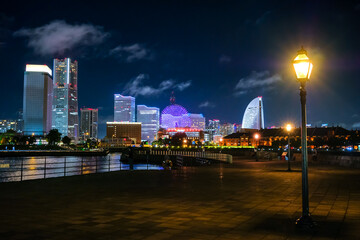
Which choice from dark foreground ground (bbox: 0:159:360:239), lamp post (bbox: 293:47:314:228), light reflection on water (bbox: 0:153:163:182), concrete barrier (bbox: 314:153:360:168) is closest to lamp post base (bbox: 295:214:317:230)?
lamp post (bbox: 293:47:314:228)

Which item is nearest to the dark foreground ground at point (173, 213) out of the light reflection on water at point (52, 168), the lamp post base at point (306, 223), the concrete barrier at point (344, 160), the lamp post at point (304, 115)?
the lamp post base at point (306, 223)

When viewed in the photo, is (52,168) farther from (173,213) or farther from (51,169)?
(51,169)

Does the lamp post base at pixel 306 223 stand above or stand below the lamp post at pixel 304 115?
below

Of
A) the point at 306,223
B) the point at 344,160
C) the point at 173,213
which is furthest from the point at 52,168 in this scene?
the point at 344,160

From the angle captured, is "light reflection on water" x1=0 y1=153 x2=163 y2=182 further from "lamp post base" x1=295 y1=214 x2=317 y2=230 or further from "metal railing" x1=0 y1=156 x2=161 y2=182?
"lamp post base" x1=295 y1=214 x2=317 y2=230

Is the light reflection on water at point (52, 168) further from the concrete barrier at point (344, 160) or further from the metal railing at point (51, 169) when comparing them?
the concrete barrier at point (344, 160)

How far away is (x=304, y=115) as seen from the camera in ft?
29.9

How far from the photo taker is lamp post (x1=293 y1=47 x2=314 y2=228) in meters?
8.79

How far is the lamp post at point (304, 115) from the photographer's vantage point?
346 inches

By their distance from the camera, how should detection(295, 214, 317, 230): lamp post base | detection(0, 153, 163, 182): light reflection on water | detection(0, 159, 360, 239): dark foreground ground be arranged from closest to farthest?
detection(0, 159, 360, 239): dark foreground ground → detection(295, 214, 317, 230): lamp post base → detection(0, 153, 163, 182): light reflection on water

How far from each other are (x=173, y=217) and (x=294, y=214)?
12.6 ft

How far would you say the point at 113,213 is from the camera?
11.0m

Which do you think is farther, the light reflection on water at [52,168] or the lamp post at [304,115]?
the light reflection on water at [52,168]

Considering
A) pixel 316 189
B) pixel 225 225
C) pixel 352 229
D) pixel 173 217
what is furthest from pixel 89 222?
pixel 316 189
